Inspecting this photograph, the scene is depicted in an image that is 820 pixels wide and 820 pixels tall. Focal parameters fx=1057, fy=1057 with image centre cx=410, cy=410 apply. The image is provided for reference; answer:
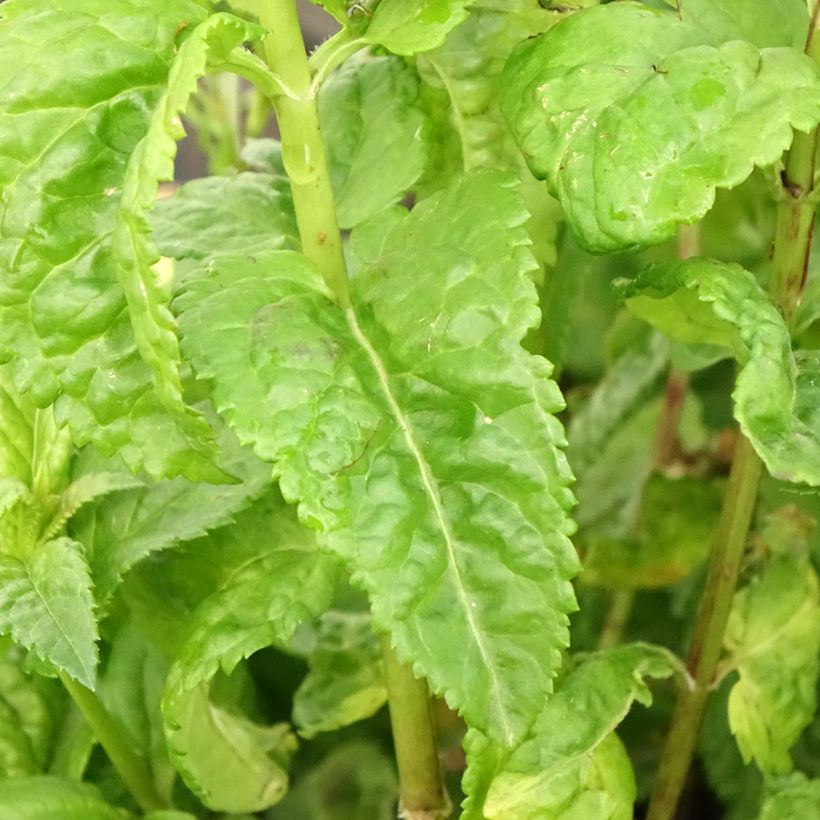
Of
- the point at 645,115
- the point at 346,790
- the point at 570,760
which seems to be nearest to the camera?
the point at 645,115

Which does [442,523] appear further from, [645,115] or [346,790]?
Answer: [346,790]

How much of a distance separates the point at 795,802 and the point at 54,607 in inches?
16.8

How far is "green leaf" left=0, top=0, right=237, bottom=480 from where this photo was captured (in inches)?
16.5

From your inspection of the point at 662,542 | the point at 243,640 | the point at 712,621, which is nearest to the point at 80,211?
the point at 243,640

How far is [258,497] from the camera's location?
1.81 feet

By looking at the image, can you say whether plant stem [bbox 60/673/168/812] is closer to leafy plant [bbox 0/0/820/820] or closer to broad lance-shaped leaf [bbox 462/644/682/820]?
leafy plant [bbox 0/0/820/820]

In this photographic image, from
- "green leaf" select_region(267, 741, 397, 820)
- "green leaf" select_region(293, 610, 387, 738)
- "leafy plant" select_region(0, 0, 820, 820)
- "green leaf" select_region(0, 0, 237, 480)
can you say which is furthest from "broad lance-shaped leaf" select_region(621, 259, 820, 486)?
"green leaf" select_region(267, 741, 397, 820)

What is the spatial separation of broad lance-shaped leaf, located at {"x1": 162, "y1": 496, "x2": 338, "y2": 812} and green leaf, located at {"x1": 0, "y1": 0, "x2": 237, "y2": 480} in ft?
Result: 0.36

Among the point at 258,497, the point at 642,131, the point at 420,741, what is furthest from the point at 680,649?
the point at 642,131

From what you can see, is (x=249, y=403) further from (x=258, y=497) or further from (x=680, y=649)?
(x=680, y=649)

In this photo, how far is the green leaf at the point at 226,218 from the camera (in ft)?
1.75

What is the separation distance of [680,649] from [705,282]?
1.62 feet

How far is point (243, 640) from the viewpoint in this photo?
1.65ft

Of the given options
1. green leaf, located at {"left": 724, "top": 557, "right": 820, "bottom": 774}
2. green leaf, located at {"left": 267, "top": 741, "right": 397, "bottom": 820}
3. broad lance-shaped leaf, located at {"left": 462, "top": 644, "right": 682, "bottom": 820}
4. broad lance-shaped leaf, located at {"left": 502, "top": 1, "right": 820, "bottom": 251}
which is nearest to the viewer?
broad lance-shaped leaf, located at {"left": 502, "top": 1, "right": 820, "bottom": 251}
